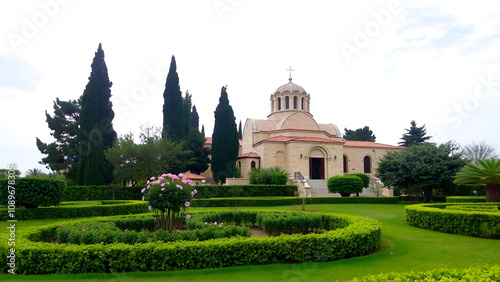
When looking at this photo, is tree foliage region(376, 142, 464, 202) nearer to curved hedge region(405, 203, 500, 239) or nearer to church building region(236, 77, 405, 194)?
church building region(236, 77, 405, 194)

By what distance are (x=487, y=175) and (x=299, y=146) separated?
20014 millimetres

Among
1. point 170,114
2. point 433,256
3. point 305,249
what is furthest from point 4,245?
point 170,114

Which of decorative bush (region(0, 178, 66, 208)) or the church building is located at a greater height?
the church building

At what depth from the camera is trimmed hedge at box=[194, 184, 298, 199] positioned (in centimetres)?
2434

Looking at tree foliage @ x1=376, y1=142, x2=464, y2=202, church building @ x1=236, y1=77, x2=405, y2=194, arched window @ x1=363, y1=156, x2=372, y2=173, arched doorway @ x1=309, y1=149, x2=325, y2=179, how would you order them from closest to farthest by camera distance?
tree foliage @ x1=376, y1=142, x2=464, y2=202 → church building @ x1=236, y1=77, x2=405, y2=194 → arched doorway @ x1=309, y1=149, x2=325, y2=179 → arched window @ x1=363, y1=156, x2=372, y2=173

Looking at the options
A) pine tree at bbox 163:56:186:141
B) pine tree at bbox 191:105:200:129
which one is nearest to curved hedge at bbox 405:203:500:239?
pine tree at bbox 163:56:186:141

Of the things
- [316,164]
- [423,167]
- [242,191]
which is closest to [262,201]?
[242,191]

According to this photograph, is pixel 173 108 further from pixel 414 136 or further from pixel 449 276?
pixel 414 136

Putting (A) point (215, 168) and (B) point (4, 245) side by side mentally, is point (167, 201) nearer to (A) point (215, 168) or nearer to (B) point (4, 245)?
(B) point (4, 245)

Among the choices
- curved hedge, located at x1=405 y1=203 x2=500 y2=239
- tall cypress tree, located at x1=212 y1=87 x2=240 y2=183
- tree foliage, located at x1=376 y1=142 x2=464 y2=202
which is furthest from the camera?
tall cypress tree, located at x1=212 y1=87 x2=240 y2=183

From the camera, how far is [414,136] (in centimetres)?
5366

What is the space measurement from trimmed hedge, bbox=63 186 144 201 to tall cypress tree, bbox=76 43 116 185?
82.9 inches

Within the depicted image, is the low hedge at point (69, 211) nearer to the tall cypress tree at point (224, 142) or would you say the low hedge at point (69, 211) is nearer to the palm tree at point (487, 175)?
the palm tree at point (487, 175)

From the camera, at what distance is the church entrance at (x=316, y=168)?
34.7 m
